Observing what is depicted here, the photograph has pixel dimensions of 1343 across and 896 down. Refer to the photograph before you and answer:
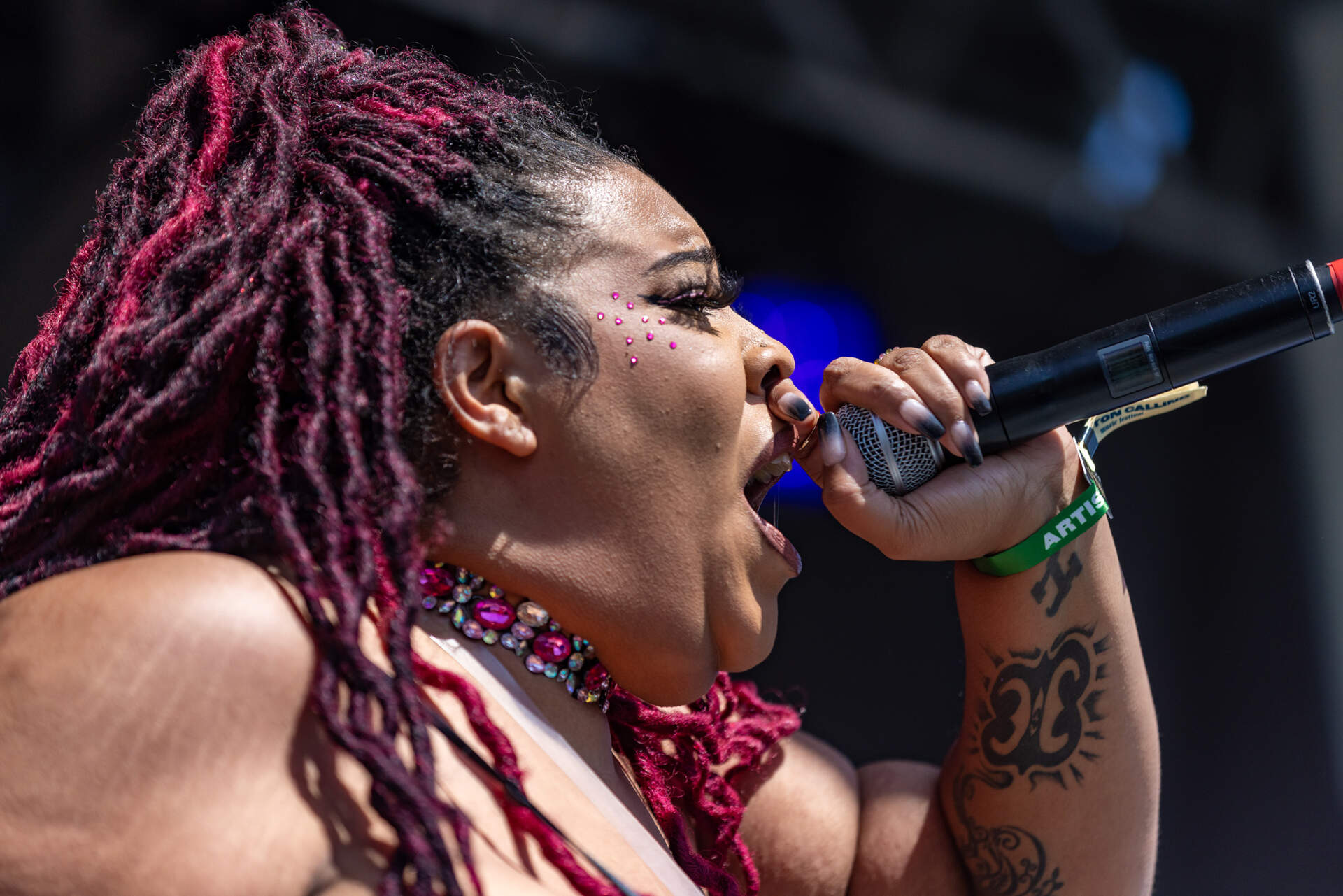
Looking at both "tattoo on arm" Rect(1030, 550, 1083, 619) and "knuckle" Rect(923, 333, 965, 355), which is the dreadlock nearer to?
"knuckle" Rect(923, 333, 965, 355)

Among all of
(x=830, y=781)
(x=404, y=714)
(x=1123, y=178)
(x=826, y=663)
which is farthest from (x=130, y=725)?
(x=1123, y=178)

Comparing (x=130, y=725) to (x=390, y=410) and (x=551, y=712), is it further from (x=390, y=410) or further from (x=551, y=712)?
(x=551, y=712)

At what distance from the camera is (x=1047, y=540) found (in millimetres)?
1618

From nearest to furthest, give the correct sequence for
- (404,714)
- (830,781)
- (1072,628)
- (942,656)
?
(404,714) < (1072,628) < (830,781) < (942,656)

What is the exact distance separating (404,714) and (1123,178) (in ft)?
9.79

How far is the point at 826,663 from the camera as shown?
3.16 m

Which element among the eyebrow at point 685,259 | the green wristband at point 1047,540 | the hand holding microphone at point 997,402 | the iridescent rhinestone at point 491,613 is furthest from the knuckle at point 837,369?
the iridescent rhinestone at point 491,613

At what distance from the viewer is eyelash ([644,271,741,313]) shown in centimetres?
140

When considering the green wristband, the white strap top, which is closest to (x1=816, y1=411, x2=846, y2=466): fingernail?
the green wristband

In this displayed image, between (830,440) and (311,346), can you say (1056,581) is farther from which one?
(311,346)

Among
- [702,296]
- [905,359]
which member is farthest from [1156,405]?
[702,296]

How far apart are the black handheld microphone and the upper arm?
0.69 metres

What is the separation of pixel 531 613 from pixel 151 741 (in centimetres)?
49

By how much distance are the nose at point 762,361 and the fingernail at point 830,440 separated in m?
0.09
